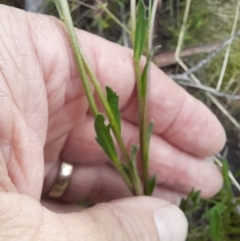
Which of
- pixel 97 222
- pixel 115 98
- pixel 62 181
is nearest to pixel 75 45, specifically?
pixel 115 98

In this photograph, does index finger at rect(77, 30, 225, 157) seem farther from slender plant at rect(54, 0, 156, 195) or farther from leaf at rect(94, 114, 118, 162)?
leaf at rect(94, 114, 118, 162)

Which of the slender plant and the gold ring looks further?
the gold ring

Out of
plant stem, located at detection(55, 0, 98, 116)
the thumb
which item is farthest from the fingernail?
plant stem, located at detection(55, 0, 98, 116)

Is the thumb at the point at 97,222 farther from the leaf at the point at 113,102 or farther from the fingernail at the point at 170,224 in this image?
the leaf at the point at 113,102

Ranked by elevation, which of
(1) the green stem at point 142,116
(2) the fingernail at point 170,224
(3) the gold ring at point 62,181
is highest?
(1) the green stem at point 142,116

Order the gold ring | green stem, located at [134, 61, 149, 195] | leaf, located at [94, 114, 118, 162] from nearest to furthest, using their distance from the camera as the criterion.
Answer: leaf, located at [94, 114, 118, 162]
green stem, located at [134, 61, 149, 195]
the gold ring

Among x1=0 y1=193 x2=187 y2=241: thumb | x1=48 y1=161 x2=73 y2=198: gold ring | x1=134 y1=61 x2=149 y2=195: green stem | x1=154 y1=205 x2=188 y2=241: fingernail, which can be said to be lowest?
x1=48 y1=161 x2=73 y2=198: gold ring

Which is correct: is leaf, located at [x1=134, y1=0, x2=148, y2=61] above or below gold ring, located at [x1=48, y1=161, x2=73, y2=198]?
above

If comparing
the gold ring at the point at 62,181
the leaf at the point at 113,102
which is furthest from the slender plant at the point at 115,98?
the gold ring at the point at 62,181

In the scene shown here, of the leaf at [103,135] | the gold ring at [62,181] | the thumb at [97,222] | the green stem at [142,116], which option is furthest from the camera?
the gold ring at [62,181]
